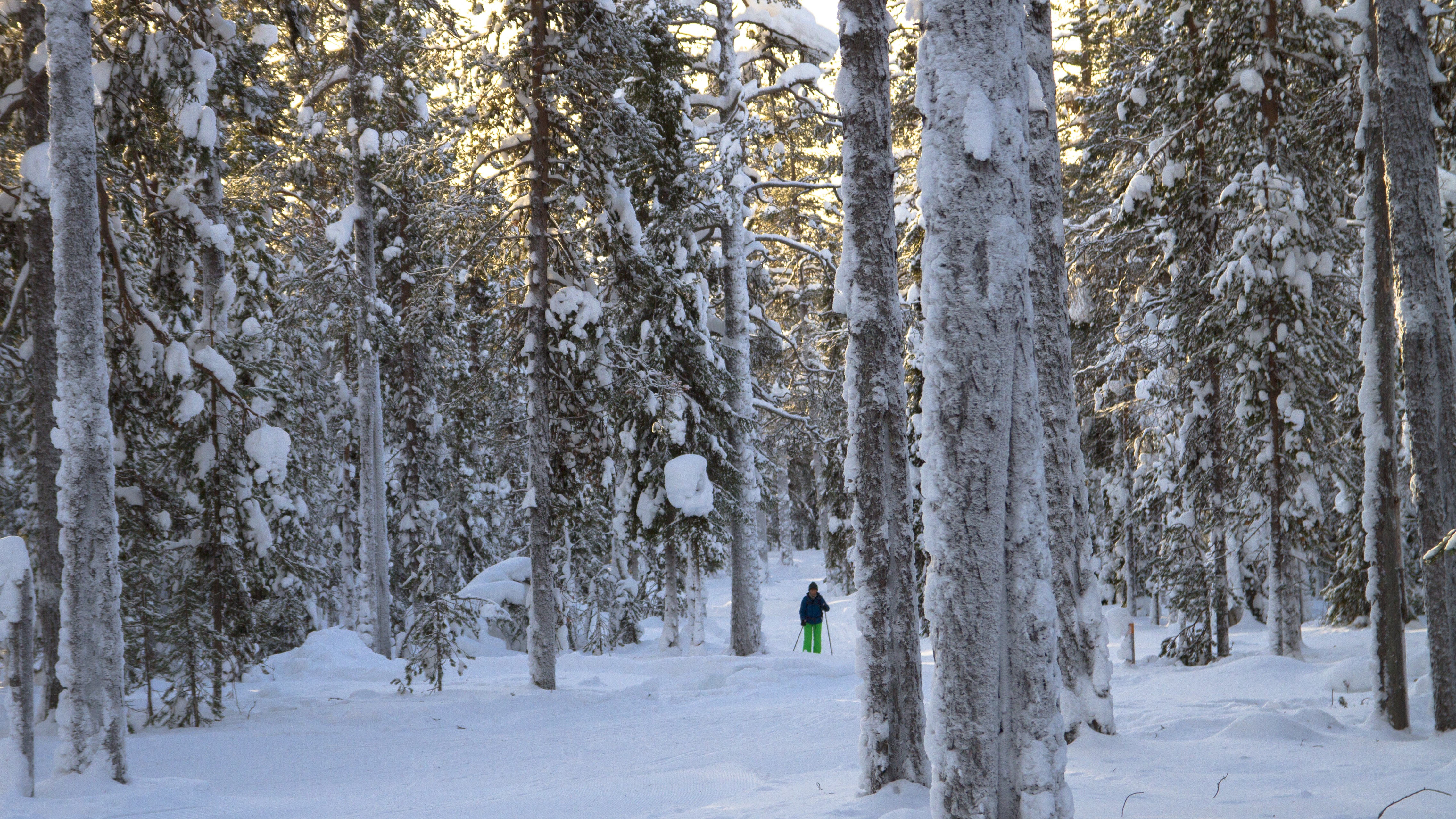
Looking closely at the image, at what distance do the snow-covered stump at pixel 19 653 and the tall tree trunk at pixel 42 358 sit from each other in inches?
76.1

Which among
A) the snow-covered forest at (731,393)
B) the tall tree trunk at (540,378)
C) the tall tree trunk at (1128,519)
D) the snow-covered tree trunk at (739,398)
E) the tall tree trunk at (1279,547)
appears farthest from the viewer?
the tall tree trunk at (1128,519)

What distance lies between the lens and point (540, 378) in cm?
1337

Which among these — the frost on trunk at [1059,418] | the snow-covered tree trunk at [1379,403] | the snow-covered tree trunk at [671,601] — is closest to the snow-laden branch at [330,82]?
the snow-covered tree trunk at [671,601]

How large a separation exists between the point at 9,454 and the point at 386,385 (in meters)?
9.26

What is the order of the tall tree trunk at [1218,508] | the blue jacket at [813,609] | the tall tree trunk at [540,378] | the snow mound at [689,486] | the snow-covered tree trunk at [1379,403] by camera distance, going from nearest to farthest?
the snow-covered tree trunk at [1379,403], the tall tree trunk at [540,378], the tall tree trunk at [1218,508], the snow mound at [689,486], the blue jacket at [813,609]

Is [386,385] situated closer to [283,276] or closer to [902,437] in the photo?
[283,276]

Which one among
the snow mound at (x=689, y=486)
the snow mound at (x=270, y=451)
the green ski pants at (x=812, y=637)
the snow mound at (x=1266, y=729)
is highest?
the snow mound at (x=270, y=451)

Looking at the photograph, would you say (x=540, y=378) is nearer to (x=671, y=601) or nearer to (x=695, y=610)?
(x=671, y=601)

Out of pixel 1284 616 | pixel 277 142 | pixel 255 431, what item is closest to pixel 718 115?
pixel 277 142

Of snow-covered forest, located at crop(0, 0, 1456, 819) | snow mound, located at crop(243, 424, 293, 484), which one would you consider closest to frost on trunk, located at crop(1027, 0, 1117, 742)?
snow-covered forest, located at crop(0, 0, 1456, 819)

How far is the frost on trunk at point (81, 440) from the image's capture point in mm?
7453

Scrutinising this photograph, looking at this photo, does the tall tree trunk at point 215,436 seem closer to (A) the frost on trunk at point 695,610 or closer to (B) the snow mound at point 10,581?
(B) the snow mound at point 10,581

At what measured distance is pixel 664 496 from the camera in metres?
15.8

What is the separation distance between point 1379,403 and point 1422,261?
4.76 feet
